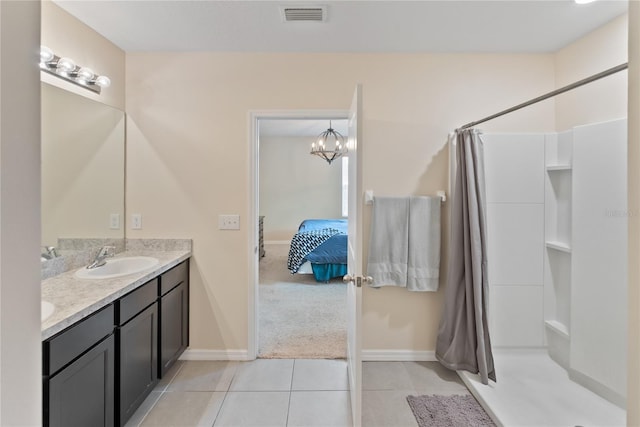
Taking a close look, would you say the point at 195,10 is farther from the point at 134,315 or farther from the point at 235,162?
the point at 134,315

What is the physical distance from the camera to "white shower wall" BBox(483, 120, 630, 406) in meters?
2.01

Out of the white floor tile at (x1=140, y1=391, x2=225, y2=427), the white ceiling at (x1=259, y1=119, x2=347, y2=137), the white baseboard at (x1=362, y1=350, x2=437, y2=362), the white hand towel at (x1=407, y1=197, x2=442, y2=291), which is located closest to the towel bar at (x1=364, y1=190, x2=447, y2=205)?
the white hand towel at (x1=407, y1=197, x2=442, y2=291)

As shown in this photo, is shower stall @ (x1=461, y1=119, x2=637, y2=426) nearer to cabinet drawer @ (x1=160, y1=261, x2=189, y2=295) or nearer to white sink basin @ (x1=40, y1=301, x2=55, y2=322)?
cabinet drawer @ (x1=160, y1=261, x2=189, y2=295)

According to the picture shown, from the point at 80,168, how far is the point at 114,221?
487 millimetres

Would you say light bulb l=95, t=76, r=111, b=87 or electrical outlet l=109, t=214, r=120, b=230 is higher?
light bulb l=95, t=76, r=111, b=87

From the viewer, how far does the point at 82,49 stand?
214cm

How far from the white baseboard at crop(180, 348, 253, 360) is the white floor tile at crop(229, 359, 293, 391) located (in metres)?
0.09

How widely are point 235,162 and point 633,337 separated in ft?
7.87

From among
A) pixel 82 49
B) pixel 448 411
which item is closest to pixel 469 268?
pixel 448 411

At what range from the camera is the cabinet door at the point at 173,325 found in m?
2.18

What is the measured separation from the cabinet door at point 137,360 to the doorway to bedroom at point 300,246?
835 mm

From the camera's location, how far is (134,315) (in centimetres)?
181

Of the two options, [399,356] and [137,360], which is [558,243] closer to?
[399,356]

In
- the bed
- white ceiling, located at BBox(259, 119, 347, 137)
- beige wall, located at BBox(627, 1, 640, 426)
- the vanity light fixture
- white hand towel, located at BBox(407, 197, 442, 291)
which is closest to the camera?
beige wall, located at BBox(627, 1, 640, 426)
